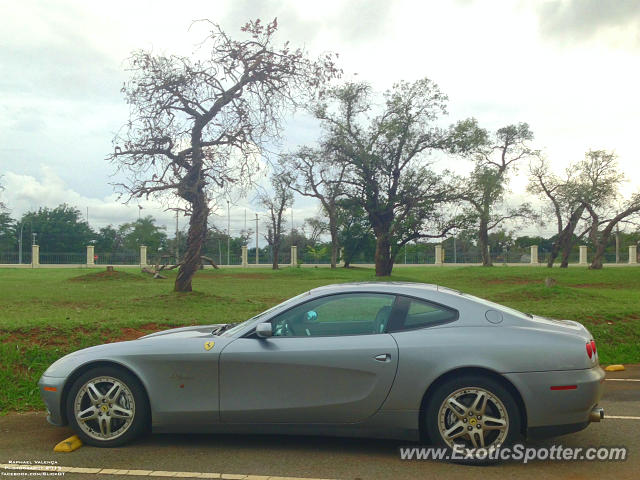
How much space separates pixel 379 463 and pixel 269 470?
85 centimetres

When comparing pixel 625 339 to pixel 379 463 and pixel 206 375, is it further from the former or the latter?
pixel 206 375

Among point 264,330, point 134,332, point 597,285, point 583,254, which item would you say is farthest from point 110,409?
point 583,254

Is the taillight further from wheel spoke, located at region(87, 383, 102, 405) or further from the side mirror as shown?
wheel spoke, located at region(87, 383, 102, 405)

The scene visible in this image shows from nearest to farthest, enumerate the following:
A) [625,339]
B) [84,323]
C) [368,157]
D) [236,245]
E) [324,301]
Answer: [324,301]
[84,323]
[625,339]
[368,157]
[236,245]

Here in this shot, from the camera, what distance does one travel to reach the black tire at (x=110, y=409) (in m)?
4.80

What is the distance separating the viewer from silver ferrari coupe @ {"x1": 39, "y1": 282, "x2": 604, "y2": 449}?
441 centimetres

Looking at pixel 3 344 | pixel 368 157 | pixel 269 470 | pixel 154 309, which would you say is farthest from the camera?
pixel 368 157

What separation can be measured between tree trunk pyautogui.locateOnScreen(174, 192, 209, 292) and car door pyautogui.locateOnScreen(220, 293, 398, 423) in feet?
45.8

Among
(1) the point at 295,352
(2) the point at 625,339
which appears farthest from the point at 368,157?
(1) the point at 295,352

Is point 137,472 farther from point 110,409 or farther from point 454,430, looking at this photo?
point 454,430

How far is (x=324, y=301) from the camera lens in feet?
16.3

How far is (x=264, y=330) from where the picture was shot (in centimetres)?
467

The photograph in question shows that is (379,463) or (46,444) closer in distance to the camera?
(379,463)

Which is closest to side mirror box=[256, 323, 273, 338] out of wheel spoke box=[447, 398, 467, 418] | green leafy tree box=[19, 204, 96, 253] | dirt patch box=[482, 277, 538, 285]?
wheel spoke box=[447, 398, 467, 418]
